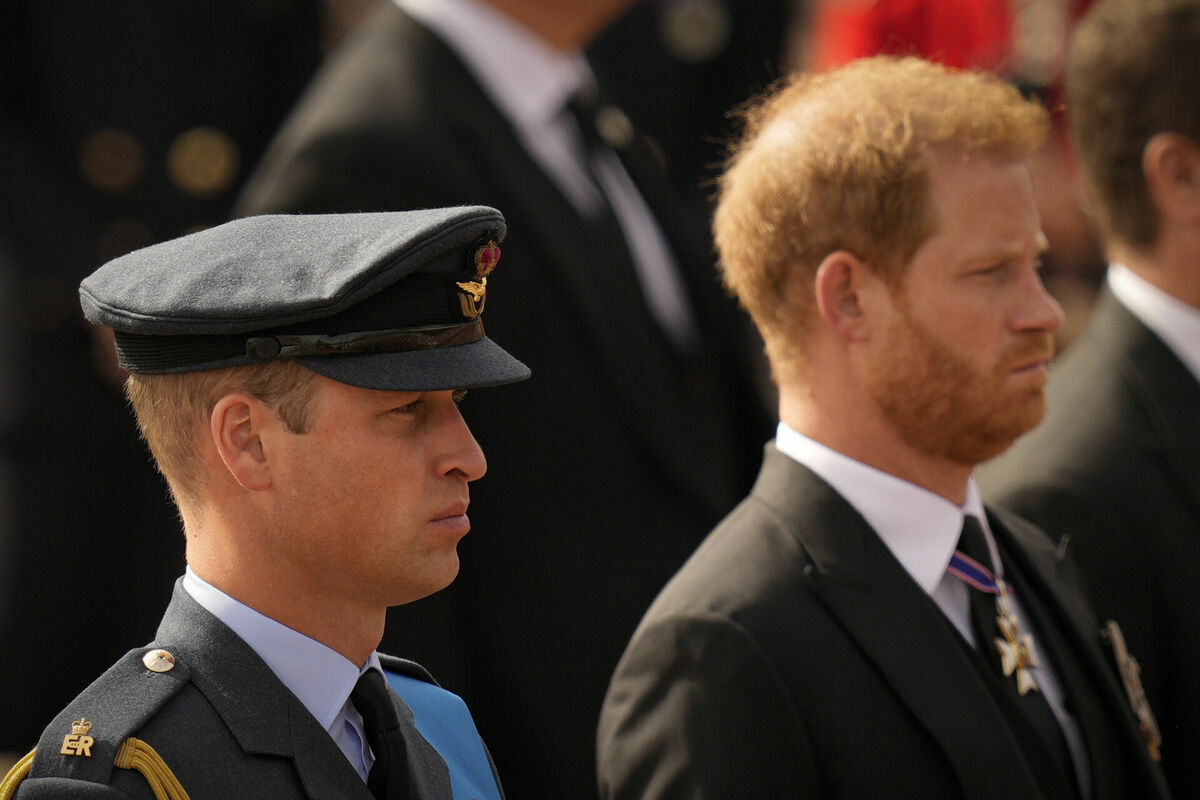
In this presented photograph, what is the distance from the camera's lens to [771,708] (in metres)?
2.71

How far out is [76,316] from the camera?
4.82m

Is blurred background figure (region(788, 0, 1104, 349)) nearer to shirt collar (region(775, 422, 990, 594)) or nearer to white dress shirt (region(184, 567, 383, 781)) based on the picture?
shirt collar (region(775, 422, 990, 594))

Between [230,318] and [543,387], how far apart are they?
1.82 meters

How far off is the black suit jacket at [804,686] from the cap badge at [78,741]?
1007mm

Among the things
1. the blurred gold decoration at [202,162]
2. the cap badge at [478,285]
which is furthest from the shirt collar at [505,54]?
the cap badge at [478,285]

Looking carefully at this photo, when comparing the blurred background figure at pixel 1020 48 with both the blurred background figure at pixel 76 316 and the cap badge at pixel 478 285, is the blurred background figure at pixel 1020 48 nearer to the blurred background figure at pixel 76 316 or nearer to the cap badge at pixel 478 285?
the blurred background figure at pixel 76 316

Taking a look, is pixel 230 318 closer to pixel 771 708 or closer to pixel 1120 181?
pixel 771 708

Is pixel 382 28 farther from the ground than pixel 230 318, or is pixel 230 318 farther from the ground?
pixel 382 28

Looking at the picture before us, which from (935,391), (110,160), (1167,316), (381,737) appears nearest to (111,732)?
(381,737)

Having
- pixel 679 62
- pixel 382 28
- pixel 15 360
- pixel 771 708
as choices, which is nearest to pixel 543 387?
pixel 382 28

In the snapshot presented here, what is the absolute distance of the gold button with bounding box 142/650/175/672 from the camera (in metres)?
2.09

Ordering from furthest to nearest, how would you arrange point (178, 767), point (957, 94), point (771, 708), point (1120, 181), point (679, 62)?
point (679, 62), point (1120, 181), point (957, 94), point (771, 708), point (178, 767)

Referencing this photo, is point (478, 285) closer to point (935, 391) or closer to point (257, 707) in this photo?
point (257, 707)

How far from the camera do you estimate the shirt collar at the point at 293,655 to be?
212cm
